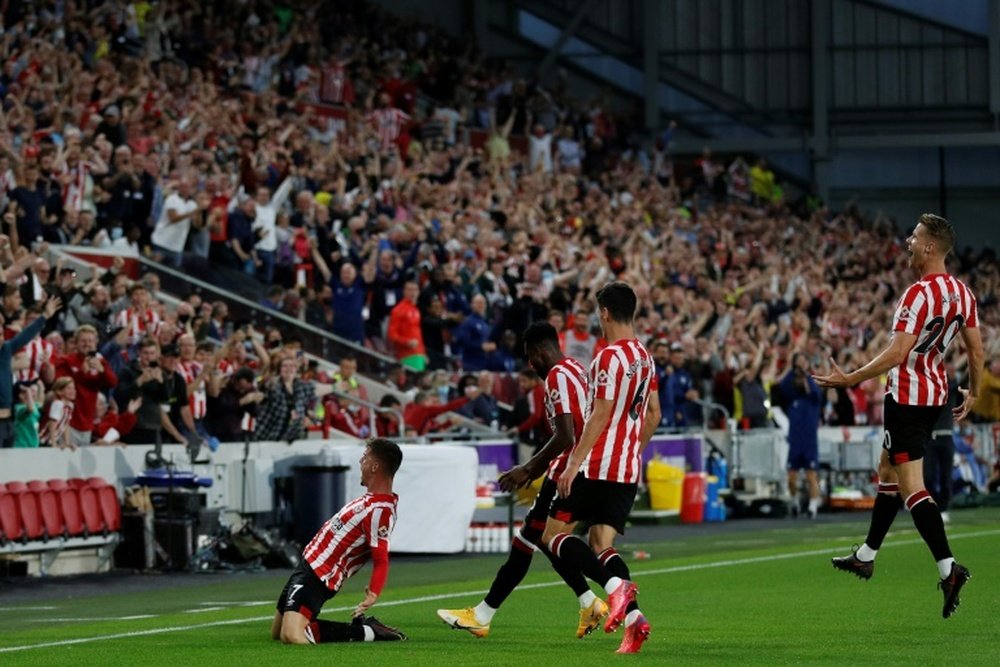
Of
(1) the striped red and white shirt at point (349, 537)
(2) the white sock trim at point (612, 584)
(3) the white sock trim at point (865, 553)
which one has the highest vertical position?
(1) the striped red and white shirt at point (349, 537)

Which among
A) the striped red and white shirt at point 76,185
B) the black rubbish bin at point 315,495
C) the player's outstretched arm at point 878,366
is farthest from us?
the striped red and white shirt at point 76,185

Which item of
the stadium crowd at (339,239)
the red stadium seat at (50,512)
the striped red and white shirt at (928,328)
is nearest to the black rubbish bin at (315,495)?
the stadium crowd at (339,239)

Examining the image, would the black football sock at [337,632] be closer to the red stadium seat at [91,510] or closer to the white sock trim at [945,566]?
the white sock trim at [945,566]

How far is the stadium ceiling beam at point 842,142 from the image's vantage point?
47406 mm

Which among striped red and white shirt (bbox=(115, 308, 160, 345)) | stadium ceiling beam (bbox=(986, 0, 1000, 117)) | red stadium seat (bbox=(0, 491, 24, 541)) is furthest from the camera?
stadium ceiling beam (bbox=(986, 0, 1000, 117))

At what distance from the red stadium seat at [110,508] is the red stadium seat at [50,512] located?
0.58 meters

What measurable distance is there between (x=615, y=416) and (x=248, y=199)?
15.8m

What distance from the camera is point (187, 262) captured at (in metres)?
25.0

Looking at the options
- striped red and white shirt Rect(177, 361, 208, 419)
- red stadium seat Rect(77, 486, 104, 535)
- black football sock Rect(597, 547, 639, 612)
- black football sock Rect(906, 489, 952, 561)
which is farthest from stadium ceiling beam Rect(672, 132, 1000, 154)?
black football sock Rect(597, 547, 639, 612)

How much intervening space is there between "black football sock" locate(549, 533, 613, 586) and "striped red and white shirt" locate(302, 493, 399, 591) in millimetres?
1129

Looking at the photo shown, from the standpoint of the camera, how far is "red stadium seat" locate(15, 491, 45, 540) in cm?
1812

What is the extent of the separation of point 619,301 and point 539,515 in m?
1.56

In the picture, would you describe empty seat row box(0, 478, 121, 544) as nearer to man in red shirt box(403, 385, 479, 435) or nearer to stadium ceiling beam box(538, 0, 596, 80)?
man in red shirt box(403, 385, 479, 435)

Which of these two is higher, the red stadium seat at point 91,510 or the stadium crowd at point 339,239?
the stadium crowd at point 339,239
